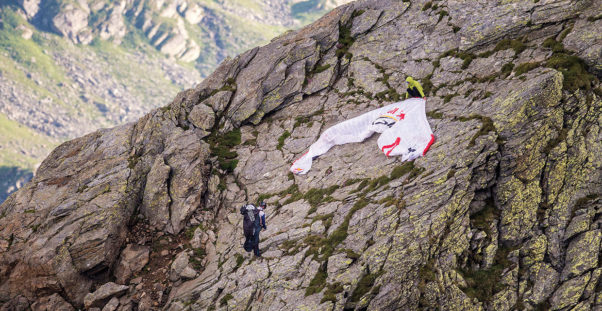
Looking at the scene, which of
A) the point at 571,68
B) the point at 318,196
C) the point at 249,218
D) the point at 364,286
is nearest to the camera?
the point at 364,286

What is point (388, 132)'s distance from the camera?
77.5 ft

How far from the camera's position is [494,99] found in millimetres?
21172

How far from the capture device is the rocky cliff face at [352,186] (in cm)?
1750

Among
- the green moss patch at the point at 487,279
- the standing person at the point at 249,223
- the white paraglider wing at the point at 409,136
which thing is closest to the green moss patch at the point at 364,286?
the green moss patch at the point at 487,279

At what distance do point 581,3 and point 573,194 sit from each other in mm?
13054

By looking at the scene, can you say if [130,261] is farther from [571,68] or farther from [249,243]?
[571,68]

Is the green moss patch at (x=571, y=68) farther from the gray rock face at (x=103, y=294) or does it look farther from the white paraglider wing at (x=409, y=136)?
the gray rock face at (x=103, y=294)

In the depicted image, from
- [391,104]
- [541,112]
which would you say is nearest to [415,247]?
[541,112]

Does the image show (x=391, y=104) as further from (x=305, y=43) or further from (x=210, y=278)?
(x=210, y=278)

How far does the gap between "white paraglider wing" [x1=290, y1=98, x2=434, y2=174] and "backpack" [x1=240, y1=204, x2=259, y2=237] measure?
18.1 feet

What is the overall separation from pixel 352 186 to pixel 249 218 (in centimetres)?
670

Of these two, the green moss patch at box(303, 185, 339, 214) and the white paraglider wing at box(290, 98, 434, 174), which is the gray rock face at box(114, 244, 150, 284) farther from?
the white paraglider wing at box(290, 98, 434, 174)

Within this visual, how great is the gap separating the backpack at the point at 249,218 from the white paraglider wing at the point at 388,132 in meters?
5.52

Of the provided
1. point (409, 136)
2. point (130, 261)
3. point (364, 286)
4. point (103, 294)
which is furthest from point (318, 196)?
point (103, 294)
